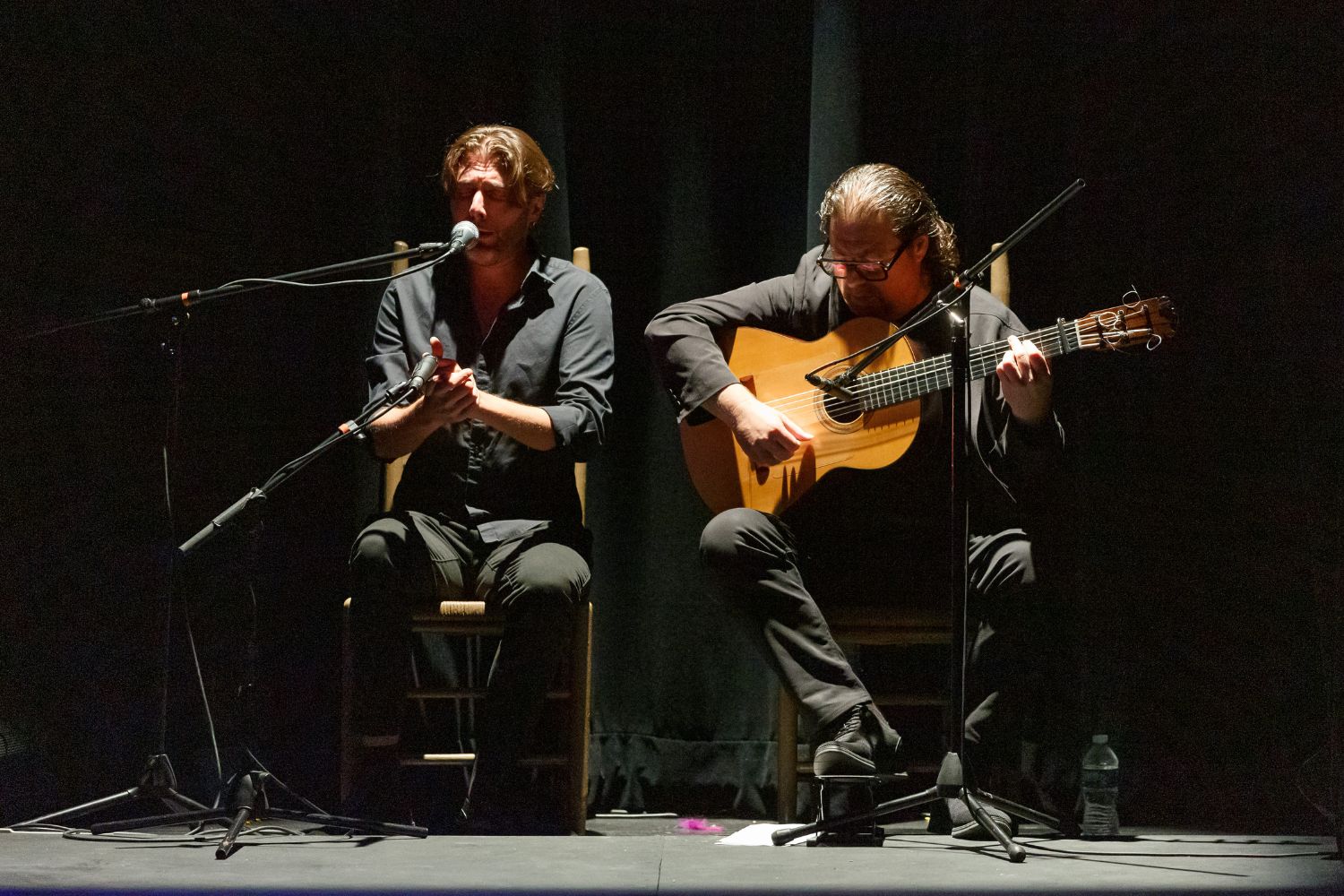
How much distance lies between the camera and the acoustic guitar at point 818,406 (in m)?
2.79

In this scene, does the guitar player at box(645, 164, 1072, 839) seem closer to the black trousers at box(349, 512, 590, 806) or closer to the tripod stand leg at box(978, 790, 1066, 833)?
the tripod stand leg at box(978, 790, 1066, 833)

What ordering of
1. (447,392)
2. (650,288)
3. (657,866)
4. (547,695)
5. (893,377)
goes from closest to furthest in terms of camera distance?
(657,866)
(447,392)
(893,377)
(547,695)
(650,288)

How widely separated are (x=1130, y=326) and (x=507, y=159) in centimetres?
142

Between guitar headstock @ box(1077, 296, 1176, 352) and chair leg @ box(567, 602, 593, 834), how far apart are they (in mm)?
1184

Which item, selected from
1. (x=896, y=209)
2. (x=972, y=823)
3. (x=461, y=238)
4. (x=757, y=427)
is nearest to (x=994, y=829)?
(x=972, y=823)

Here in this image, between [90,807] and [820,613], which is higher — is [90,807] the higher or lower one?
the lower one

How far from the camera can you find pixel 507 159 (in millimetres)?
3062

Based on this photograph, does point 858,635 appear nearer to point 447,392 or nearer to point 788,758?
point 788,758

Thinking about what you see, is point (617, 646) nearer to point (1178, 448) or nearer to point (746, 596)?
point (746, 596)

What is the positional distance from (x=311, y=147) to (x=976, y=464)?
1941 mm

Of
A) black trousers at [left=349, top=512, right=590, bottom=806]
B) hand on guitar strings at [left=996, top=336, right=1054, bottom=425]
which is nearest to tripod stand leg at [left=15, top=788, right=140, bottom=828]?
black trousers at [left=349, top=512, right=590, bottom=806]

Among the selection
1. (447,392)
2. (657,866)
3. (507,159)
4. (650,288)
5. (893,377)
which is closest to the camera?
(657,866)

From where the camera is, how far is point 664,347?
2.98 metres

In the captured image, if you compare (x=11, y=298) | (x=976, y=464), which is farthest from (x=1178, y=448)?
(x=11, y=298)
